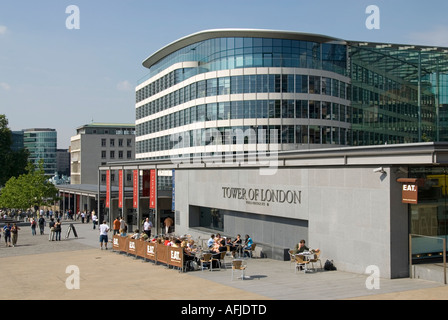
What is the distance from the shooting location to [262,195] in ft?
89.4

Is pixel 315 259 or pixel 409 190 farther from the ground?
pixel 409 190

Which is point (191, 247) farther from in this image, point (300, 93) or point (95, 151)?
point (95, 151)

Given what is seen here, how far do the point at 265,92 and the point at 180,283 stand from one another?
4191 cm

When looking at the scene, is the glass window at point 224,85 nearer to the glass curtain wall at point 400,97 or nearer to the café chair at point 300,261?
the glass curtain wall at point 400,97

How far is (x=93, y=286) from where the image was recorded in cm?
1862

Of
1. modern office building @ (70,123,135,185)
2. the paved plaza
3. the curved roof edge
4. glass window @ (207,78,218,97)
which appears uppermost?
the curved roof edge

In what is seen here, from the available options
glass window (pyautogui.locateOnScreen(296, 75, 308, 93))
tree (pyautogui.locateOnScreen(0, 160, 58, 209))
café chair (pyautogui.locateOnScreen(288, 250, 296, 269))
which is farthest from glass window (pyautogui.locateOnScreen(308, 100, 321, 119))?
café chair (pyautogui.locateOnScreen(288, 250, 296, 269))

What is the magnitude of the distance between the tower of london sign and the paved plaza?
124 inches

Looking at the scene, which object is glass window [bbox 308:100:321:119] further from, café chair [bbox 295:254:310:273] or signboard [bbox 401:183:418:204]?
signboard [bbox 401:183:418:204]

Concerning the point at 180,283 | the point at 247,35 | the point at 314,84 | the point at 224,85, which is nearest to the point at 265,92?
the point at 224,85

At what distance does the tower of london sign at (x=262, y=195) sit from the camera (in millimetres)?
24562

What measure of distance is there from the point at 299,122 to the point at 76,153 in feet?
254

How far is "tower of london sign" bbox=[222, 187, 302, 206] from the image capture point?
2456 centimetres

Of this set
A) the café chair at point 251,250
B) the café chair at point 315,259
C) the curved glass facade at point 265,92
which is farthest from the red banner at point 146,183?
the café chair at point 315,259
